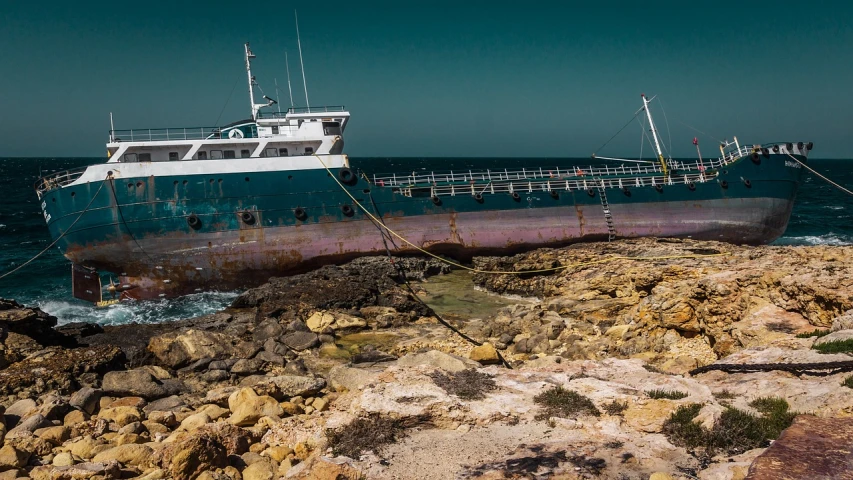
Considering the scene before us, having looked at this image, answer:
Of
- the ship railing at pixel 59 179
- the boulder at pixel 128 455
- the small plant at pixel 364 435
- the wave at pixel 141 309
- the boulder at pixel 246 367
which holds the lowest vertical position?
the boulder at pixel 246 367

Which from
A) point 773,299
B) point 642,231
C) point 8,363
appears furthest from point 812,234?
point 8,363

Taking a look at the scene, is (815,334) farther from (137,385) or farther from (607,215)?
(607,215)

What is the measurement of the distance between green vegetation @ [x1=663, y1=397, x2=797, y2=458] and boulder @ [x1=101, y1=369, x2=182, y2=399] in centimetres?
963

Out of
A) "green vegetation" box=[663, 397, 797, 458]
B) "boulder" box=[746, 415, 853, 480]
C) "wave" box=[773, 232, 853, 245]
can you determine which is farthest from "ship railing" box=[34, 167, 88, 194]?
"wave" box=[773, 232, 853, 245]

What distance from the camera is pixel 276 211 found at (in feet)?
80.3

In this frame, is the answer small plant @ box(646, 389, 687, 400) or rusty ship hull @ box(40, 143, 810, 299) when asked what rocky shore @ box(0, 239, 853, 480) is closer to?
Result: small plant @ box(646, 389, 687, 400)

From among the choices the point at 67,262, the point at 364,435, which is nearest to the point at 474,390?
the point at 364,435

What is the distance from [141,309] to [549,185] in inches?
763

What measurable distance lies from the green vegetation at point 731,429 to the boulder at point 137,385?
9634mm

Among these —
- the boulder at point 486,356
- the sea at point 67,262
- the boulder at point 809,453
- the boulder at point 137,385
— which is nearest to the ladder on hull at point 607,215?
the sea at point 67,262

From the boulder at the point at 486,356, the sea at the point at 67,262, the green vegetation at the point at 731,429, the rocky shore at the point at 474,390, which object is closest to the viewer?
the green vegetation at the point at 731,429

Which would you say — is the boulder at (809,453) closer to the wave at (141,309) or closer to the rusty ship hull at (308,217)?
the wave at (141,309)

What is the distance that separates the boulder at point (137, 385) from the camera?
11203mm

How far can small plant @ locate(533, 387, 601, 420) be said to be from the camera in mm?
8312
